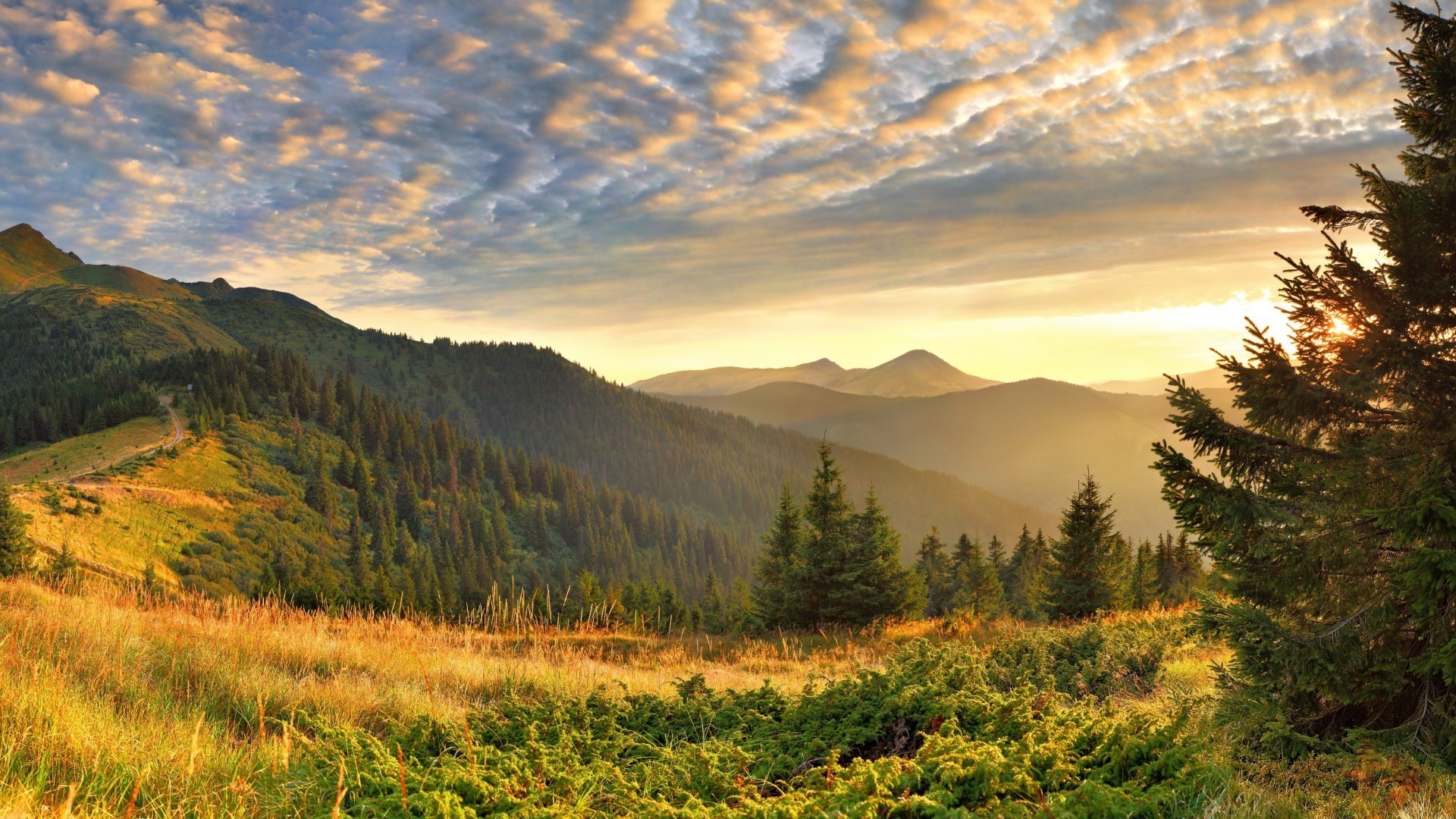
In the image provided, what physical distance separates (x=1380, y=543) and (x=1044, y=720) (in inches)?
130

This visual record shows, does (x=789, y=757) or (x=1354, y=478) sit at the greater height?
(x=1354, y=478)

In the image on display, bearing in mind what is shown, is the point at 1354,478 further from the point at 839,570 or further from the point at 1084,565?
the point at 1084,565

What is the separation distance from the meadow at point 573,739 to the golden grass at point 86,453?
80.6m

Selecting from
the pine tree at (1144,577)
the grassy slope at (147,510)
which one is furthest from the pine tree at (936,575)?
the grassy slope at (147,510)

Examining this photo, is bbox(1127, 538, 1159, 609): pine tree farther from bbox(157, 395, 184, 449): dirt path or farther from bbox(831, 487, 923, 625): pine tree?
bbox(157, 395, 184, 449): dirt path

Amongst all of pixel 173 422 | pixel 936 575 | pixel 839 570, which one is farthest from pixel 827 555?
pixel 173 422

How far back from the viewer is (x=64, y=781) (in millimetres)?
4109

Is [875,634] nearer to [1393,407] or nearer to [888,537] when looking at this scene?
[888,537]

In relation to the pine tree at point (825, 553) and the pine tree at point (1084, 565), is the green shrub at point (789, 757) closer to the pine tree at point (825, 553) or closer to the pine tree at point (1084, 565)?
the pine tree at point (825, 553)

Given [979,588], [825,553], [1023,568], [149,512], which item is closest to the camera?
[825,553]

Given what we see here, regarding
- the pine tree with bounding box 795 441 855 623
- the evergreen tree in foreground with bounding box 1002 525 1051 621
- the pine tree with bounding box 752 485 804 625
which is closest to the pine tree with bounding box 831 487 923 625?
the pine tree with bounding box 795 441 855 623

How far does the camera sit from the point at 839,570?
898 inches

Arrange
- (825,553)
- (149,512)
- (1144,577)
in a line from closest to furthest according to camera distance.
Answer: (825,553), (1144,577), (149,512)

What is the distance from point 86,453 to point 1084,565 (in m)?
102
